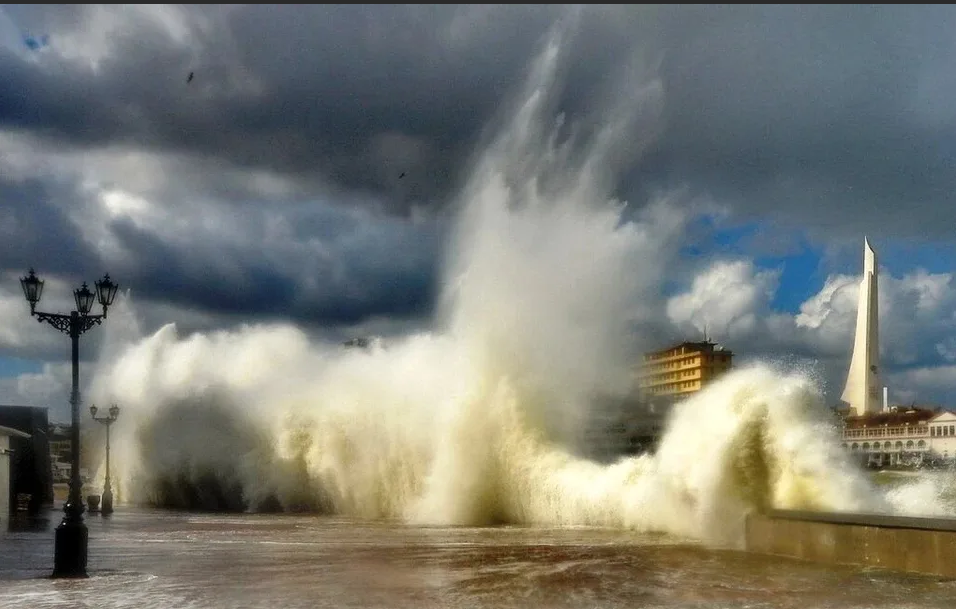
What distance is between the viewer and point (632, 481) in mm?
23406

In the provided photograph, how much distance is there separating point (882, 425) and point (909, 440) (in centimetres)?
299

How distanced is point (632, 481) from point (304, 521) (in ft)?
33.3

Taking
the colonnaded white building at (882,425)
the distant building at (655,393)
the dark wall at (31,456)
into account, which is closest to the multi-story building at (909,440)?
the colonnaded white building at (882,425)

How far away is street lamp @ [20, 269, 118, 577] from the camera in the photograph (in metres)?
14.1

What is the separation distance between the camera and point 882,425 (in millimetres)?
35125

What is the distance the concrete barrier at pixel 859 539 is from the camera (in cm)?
1266

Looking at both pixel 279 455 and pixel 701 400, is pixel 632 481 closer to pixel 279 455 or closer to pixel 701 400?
pixel 701 400

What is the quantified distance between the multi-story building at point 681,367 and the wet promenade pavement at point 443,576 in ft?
204

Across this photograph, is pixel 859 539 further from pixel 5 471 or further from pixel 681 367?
pixel 681 367

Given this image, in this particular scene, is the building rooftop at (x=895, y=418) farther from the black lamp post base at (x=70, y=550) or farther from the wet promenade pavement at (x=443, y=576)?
the black lamp post base at (x=70, y=550)

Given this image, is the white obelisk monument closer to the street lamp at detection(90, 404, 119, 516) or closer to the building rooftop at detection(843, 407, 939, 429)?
the building rooftop at detection(843, 407, 939, 429)

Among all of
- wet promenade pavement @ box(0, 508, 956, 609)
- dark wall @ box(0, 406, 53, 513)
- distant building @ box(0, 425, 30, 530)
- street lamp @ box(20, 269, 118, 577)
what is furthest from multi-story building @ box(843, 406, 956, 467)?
dark wall @ box(0, 406, 53, 513)

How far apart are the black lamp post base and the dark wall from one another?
69.3 feet

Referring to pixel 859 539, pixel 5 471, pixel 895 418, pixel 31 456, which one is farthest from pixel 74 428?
pixel 895 418
